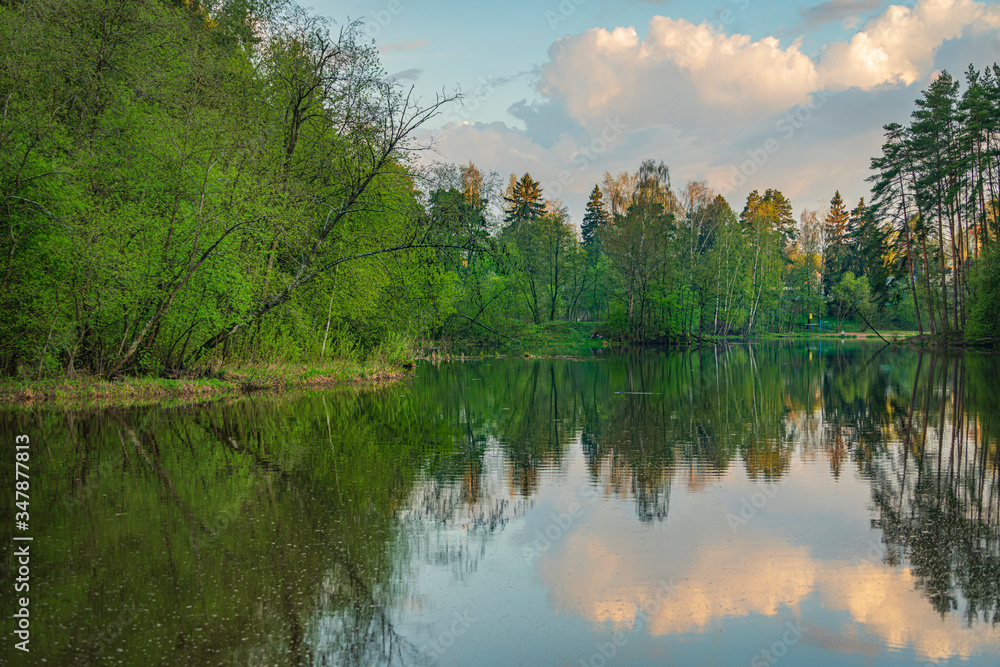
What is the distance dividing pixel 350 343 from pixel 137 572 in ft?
69.3

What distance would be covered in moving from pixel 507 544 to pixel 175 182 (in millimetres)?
14835

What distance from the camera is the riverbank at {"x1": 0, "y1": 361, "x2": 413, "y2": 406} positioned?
664 inches

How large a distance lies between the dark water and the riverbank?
3.53 metres

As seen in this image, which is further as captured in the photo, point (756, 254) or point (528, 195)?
point (528, 195)

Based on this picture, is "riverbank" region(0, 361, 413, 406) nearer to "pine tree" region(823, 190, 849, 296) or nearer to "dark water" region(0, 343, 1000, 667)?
"dark water" region(0, 343, 1000, 667)

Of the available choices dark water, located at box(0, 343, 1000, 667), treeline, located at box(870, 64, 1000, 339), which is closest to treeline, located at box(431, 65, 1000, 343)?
treeline, located at box(870, 64, 1000, 339)

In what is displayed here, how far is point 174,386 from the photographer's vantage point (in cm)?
1853

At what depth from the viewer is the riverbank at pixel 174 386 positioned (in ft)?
55.3

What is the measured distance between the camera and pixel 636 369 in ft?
110

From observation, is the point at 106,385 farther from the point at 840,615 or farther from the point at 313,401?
the point at 840,615

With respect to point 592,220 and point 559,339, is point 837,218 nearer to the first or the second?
point 592,220

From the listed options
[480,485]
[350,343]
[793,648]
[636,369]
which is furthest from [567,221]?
[793,648]

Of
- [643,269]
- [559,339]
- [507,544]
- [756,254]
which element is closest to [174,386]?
[507,544]

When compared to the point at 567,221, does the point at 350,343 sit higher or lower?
lower
